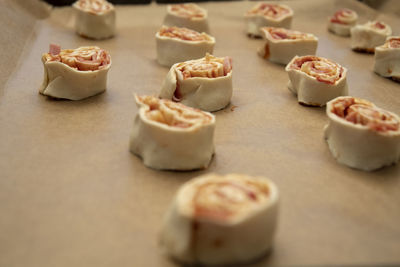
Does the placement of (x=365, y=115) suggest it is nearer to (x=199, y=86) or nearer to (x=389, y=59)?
(x=199, y=86)

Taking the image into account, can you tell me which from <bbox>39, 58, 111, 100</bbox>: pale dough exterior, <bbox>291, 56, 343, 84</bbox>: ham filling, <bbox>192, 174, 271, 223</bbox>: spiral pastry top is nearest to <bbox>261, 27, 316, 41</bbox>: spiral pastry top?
<bbox>291, 56, 343, 84</bbox>: ham filling

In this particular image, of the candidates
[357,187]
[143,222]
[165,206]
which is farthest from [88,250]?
[357,187]

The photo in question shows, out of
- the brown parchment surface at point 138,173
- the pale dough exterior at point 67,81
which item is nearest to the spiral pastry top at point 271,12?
the brown parchment surface at point 138,173

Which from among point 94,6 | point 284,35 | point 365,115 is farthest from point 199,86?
point 94,6

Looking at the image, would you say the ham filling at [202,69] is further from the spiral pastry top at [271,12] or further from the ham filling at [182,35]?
the spiral pastry top at [271,12]

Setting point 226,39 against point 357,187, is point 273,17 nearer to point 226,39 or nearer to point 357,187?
point 226,39

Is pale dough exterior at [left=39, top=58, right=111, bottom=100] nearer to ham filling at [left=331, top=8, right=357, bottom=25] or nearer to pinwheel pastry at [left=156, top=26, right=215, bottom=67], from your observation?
pinwheel pastry at [left=156, top=26, right=215, bottom=67]

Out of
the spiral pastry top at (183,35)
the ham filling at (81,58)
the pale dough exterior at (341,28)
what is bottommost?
the pale dough exterior at (341,28)
